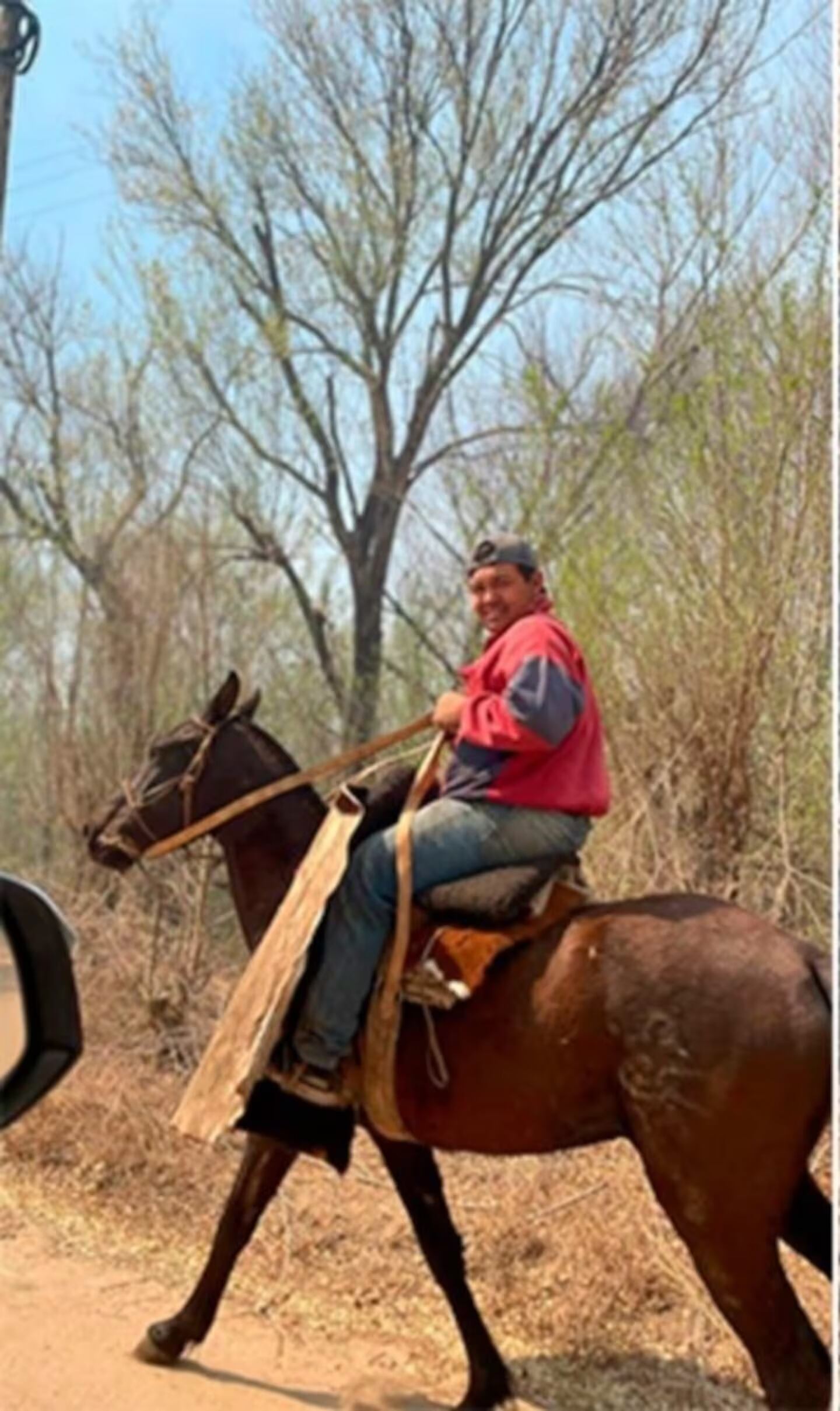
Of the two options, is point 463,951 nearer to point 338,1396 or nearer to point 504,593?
point 504,593

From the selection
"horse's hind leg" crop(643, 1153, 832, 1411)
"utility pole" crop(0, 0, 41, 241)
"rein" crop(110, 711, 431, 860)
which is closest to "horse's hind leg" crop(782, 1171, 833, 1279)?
"horse's hind leg" crop(643, 1153, 832, 1411)

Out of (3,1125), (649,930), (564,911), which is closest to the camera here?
(3,1125)

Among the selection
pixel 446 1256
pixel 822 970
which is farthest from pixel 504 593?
pixel 446 1256

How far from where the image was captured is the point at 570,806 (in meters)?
4.07

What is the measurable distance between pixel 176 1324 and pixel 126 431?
31.5 ft

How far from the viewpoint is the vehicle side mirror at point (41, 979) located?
1.98 meters

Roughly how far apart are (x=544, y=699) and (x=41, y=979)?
2111 mm

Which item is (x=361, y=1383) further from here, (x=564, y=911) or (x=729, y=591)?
(x=729, y=591)

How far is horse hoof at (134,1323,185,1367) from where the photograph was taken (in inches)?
180

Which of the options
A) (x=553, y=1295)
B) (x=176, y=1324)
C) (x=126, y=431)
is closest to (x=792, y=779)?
(x=553, y=1295)

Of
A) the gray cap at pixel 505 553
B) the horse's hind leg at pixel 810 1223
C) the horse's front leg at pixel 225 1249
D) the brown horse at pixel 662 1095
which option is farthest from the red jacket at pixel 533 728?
the horse's front leg at pixel 225 1249

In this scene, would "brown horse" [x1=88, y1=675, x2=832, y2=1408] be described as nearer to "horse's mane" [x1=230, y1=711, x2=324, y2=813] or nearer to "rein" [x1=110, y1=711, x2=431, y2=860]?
"rein" [x1=110, y1=711, x2=431, y2=860]

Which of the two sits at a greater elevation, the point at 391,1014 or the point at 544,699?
the point at 544,699

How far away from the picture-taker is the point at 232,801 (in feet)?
16.3
